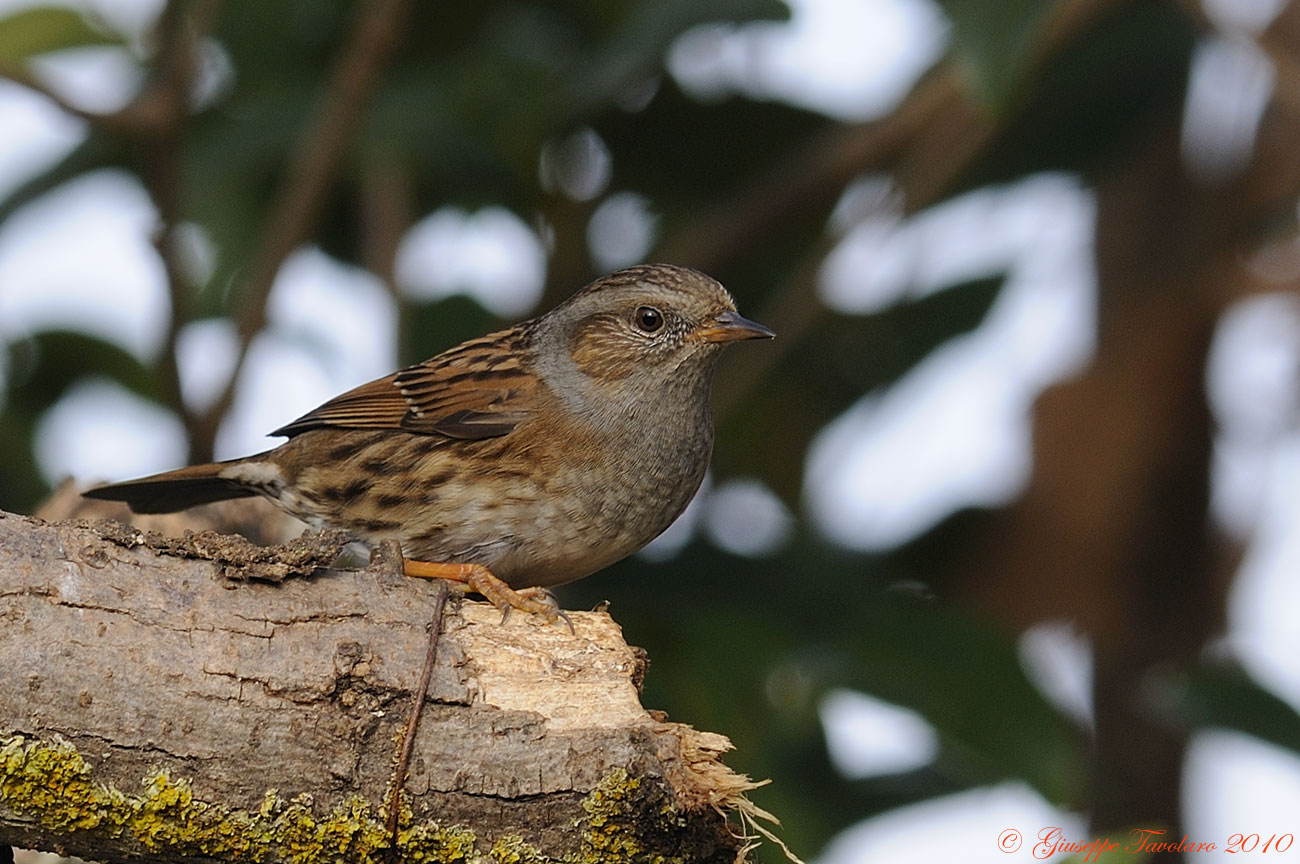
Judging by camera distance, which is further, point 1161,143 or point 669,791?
point 1161,143

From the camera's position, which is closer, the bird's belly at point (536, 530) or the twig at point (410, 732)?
the twig at point (410, 732)

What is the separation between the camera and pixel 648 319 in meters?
4.80

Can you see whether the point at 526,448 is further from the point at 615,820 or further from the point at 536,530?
the point at 615,820

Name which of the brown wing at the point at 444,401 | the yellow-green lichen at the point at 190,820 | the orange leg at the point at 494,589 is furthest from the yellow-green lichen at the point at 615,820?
the brown wing at the point at 444,401

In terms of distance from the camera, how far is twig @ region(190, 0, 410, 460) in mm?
4883

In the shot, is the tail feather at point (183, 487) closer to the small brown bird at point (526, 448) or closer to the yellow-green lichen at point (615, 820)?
the small brown bird at point (526, 448)

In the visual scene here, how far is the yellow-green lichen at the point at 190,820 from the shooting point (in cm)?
285

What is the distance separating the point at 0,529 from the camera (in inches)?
119

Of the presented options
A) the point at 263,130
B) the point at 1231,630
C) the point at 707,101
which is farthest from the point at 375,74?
the point at 1231,630

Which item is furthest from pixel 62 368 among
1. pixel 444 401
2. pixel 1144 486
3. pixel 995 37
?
pixel 1144 486

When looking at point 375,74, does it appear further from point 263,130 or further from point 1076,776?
point 1076,776

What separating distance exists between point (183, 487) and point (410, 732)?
2.02m

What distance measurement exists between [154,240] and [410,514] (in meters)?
1.27

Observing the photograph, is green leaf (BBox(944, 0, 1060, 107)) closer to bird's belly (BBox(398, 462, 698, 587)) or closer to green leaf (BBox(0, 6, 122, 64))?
bird's belly (BBox(398, 462, 698, 587))
